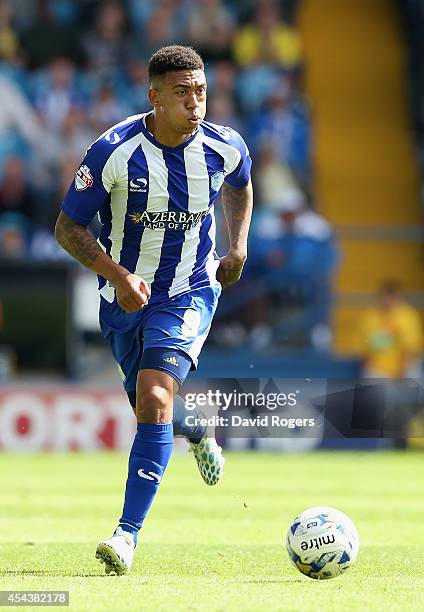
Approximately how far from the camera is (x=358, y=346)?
1761 cm

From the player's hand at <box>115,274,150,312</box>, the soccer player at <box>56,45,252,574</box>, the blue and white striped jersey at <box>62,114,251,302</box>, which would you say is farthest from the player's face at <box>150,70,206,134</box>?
the player's hand at <box>115,274,150,312</box>

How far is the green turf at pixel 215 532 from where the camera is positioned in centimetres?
567

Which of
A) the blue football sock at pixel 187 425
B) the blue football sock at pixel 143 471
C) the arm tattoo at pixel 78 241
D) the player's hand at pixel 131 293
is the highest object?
the arm tattoo at pixel 78 241

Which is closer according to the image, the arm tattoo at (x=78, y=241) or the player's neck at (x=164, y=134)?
the arm tattoo at (x=78, y=241)

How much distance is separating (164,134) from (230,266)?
852 mm

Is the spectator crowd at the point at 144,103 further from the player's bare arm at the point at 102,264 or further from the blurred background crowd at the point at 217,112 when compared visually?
the player's bare arm at the point at 102,264

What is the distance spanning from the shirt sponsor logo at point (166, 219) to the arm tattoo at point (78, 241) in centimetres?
31

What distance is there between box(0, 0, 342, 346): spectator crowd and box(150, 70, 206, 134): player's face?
855 centimetres

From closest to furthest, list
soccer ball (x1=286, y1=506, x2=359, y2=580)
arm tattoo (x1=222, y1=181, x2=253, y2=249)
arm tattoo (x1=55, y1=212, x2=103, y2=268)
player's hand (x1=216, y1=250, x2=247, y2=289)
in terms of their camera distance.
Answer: soccer ball (x1=286, y1=506, x2=359, y2=580) → arm tattoo (x1=55, y1=212, x2=103, y2=268) → player's hand (x1=216, y1=250, x2=247, y2=289) → arm tattoo (x1=222, y1=181, x2=253, y2=249)

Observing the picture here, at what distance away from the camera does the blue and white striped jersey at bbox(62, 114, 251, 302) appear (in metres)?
6.61

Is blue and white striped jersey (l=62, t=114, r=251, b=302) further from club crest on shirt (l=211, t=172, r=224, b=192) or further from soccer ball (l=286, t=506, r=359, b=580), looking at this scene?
soccer ball (l=286, t=506, r=359, b=580)

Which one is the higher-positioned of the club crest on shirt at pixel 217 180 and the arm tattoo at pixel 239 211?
the club crest on shirt at pixel 217 180

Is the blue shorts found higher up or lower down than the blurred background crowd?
higher up

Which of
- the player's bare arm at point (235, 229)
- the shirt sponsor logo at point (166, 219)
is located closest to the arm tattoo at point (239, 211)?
the player's bare arm at point (235, 229)
